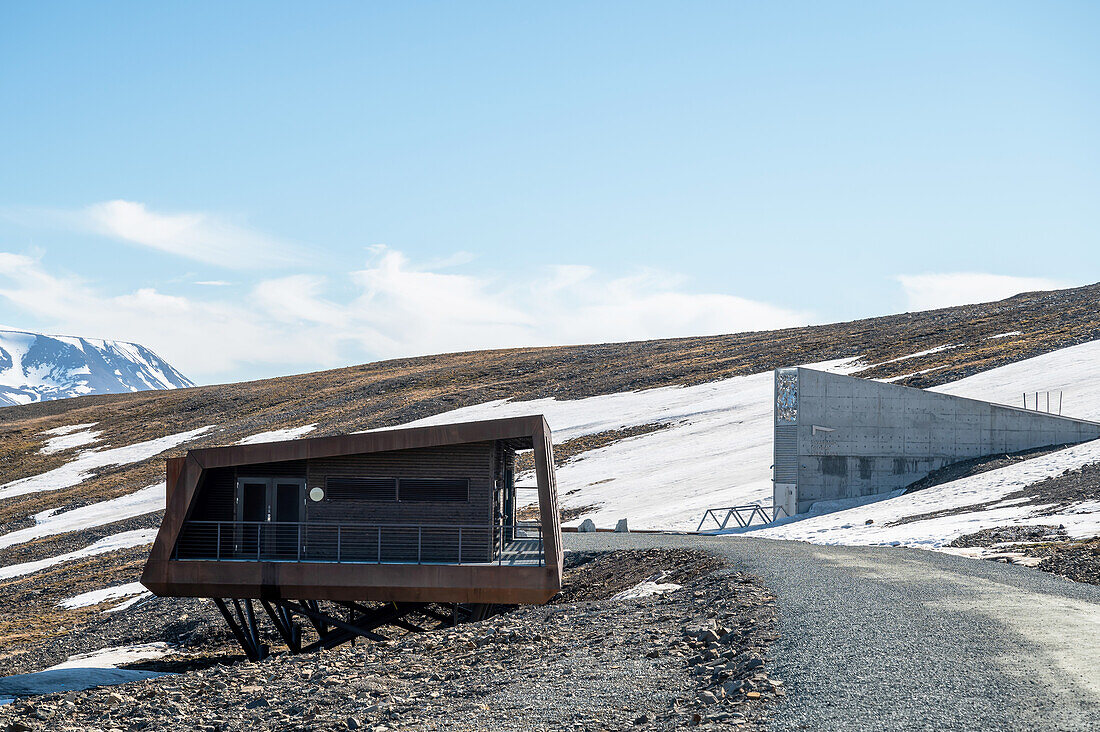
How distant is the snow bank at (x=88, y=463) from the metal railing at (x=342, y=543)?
47565 mm

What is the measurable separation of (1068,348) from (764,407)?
19490mm

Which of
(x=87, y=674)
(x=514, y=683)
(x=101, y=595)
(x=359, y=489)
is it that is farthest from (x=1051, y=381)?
(x=87, y=674)

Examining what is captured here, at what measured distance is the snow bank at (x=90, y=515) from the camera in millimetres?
45125

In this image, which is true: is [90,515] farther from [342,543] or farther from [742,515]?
[342,543]

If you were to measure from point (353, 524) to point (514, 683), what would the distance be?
8643 millimetres

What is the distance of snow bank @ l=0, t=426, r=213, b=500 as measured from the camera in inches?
2391

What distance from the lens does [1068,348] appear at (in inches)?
2175

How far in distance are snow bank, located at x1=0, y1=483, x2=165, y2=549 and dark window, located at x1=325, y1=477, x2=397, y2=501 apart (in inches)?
1226

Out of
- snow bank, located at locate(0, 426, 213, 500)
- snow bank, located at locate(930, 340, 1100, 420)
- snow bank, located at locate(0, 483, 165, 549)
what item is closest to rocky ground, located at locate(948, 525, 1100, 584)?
snow bank, located at locate(930, 340, 1100, 420)

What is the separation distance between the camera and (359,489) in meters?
19.1

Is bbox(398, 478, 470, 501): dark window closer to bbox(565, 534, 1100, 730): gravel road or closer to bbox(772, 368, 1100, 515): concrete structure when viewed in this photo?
bbox(565, 534, 1100, 730): gravel road

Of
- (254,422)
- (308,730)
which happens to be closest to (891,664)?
(308,730)

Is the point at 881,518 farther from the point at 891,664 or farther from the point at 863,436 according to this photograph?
the point at 891,664

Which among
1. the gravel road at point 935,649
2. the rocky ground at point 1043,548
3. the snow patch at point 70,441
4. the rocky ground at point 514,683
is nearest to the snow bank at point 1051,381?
the rocky ground at point 1043,548
